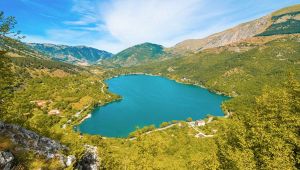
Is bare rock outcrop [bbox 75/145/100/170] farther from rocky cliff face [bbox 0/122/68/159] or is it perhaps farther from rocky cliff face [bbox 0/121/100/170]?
rocky cliff face [bbox 0/122/68/159]

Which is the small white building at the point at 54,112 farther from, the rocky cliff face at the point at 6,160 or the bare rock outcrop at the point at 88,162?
the rocky cliff face at the point at 6,160

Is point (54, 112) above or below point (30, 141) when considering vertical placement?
below

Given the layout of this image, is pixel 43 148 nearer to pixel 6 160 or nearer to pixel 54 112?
pixel 6 160

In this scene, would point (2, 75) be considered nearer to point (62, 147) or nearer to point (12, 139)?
point (12, 139)

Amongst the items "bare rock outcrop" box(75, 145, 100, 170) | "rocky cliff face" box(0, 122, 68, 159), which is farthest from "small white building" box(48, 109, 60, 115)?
"rocky cliff face" box(0, 122, 68, 159)

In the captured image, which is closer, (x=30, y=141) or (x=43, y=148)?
(x=30, y=141)

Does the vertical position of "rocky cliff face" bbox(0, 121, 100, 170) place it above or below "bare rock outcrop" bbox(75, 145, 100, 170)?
above

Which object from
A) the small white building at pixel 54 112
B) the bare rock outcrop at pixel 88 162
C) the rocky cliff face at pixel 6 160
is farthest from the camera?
the small white building at pixel 54 112

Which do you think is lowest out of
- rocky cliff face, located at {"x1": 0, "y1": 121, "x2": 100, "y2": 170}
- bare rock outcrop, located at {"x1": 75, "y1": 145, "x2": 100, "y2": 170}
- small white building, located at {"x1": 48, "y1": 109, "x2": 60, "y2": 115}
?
small white building, located at {"x1": 48, "y1": 109, "x2": 60, "y2": 115}

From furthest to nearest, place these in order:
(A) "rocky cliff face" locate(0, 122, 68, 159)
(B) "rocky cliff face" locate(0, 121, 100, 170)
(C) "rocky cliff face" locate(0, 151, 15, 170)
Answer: (A) "rocky cliff face" locate(0, 122, 68, 159) < (B) "rocky cliff face" locate(0, 121, 100, 170) < (C) "rocky cliff face" locate(0, 151, 15, 170)

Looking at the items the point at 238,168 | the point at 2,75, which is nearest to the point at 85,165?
the point at 2,75

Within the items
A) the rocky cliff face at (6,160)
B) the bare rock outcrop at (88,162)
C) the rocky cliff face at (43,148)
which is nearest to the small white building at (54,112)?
the rocky cliff face at (43,148)

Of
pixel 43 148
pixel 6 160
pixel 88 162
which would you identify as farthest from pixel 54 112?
pixel 6 160
